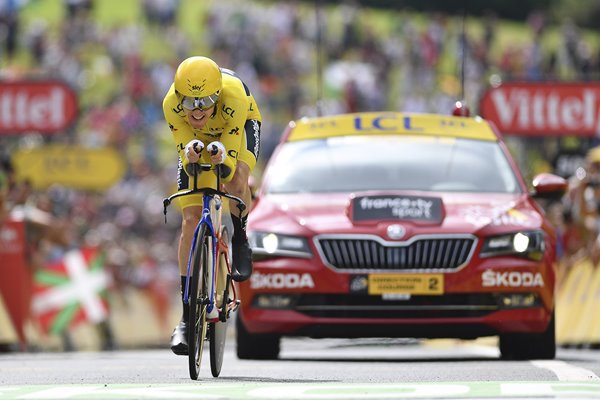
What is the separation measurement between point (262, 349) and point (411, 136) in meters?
2.05

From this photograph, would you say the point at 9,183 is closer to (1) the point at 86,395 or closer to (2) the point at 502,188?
(2) the point at 502,188

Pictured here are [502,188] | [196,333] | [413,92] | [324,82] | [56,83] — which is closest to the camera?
[196,333]

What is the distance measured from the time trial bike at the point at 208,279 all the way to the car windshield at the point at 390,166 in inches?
104

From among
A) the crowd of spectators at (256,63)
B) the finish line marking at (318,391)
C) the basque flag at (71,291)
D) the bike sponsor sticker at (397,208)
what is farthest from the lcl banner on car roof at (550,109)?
the crowd of spectators at (256,63)

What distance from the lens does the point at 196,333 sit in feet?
29.5

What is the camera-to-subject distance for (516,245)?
37.9ft

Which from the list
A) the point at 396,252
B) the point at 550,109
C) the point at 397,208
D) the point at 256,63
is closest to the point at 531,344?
the point at 396,252

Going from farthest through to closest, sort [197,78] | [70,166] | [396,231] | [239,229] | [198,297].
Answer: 1. [70,166]
2. [396,231]
3. [239,229]
4. [197,78]
5. [198,297]

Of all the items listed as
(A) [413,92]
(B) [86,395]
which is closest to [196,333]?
(B) [86,395]

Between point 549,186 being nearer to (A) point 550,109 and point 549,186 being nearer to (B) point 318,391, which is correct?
(B) point 318,391

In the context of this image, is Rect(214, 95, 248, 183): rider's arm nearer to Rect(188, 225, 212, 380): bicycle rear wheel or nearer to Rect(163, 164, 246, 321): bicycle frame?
Rect(163, 164, 246, 321): bicycle frame

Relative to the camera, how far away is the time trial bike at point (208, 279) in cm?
906

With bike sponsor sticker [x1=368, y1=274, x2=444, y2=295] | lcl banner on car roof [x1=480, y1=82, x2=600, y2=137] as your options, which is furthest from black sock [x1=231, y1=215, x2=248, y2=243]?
lcl banner on car roof [x1=480, y1=82, x2=600, y2=137]

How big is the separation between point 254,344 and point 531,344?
185 cm
